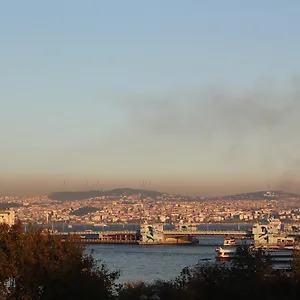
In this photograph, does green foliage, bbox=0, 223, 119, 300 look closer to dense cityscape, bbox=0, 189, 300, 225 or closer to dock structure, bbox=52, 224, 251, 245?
dock structure, bbox=52, 224, 251, 245

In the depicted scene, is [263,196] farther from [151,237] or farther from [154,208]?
[151,237]

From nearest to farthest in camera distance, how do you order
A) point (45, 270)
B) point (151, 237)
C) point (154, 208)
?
point (45, 270)
point (151, 237)
point (154, 208)

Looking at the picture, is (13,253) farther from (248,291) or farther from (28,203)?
(28,203)

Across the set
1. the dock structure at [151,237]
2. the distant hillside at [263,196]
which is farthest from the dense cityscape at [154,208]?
the dock structure at [151,237]

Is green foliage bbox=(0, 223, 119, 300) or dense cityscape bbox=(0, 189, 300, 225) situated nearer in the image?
green foliage bbox=(0, 223, 119, 300)

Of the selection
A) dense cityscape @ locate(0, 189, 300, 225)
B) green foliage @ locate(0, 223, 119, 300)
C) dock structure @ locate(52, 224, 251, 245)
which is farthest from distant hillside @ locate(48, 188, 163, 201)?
green foliage @ locate(0, 223, 119, 300)

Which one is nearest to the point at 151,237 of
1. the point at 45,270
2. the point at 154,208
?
the point at 45,270

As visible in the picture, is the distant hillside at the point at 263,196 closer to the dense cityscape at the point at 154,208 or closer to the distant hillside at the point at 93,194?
the dense cityscape at the point at 154,208

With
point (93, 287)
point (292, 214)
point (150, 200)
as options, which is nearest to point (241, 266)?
point (93, 287)
